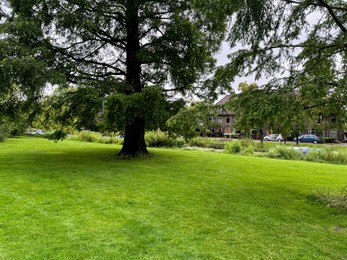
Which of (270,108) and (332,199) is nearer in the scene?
(270,108)

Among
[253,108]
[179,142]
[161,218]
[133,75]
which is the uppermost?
[133,75]

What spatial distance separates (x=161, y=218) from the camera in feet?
15.2

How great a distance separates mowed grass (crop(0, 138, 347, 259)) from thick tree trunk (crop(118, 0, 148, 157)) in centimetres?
435

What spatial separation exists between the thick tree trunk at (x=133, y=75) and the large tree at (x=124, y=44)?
37 mm

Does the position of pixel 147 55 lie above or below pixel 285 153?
above

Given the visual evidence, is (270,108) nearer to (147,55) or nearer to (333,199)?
(333,199)

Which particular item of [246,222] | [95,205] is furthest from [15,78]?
[246,222]

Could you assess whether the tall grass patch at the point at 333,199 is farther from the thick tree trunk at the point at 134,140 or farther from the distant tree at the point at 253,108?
Result: the thick tree trunk at the point at 134,140

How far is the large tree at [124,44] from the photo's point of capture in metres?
9.19

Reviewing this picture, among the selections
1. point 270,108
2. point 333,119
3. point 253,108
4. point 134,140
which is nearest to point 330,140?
point 134,140

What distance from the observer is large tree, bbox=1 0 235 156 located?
30.1 ft

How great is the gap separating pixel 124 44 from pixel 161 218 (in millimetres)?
9620

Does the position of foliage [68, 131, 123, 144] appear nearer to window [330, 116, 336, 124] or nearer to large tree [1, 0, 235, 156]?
large tree [1, 0, 235, 156]

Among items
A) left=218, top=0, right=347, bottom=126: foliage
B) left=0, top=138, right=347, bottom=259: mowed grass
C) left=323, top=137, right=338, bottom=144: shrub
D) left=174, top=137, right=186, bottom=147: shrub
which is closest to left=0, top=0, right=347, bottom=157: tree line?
left=218, top=0, right=347, bottom=126: foliage
